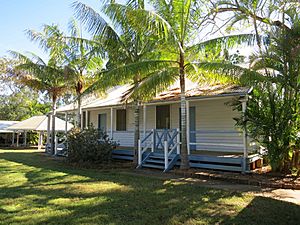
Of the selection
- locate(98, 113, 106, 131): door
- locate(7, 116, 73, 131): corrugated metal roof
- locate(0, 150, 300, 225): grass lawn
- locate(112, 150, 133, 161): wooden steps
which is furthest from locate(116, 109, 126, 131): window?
locate(7, 116, 73, 131): corrugated metal roof

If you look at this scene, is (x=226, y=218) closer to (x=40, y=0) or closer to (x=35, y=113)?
(x=40, y=0)

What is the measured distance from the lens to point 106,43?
13.2 metres

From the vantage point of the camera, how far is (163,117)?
54.1 ft

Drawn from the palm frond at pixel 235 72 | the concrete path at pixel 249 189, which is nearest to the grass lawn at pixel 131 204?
the concrete path at pixel 249 189

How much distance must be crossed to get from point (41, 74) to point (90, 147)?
6176mm

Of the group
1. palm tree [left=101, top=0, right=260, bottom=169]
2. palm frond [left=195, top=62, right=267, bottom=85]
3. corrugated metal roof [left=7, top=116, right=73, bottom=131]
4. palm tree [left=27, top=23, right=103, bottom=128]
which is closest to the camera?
palm frond [left=195, top=62, right=267, bottom=85]

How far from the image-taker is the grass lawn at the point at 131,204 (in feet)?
18.8

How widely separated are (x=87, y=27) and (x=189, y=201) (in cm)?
880

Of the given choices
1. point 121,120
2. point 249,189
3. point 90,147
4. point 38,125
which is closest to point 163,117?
point 121,120

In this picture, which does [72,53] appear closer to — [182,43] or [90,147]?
Result: [90,147]

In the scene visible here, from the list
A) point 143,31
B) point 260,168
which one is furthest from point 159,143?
point 143,31

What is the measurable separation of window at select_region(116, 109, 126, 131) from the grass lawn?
9102 mm

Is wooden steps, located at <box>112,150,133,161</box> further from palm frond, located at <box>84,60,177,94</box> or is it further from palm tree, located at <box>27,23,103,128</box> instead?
palm frond, located at <box>84,60,177,94</box>

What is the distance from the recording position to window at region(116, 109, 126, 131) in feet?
61.7
